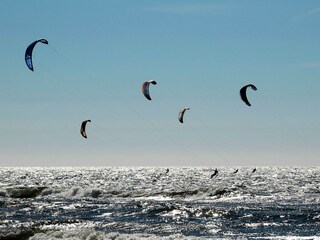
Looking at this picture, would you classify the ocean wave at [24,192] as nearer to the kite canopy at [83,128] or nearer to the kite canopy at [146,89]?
the kite canopy at [83,128]

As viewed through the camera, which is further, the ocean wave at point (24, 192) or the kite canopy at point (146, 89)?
the ocean wave at point (24, 192)

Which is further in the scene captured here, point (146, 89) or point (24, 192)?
point (24, 192)

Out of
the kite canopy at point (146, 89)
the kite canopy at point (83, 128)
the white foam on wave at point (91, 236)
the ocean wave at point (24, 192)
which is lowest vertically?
the white foam on wave at point (91, 236)

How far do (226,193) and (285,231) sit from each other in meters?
20.2

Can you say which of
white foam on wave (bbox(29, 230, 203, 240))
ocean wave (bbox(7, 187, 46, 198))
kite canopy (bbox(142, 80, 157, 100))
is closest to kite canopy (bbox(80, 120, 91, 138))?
kite canopy (bbox(142, 80, 157, 100))

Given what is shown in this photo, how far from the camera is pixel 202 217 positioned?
2700 cm

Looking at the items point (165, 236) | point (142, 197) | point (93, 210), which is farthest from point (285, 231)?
point (142, 197)

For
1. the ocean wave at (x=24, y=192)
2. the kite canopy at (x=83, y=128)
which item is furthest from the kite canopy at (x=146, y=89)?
the ocean wave at (x=24, y=192)

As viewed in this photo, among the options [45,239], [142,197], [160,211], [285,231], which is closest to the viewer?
[45,239]

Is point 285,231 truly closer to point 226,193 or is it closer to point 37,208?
point 37,208

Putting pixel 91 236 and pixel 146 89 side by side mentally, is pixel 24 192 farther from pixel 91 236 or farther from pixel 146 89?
pixel 91 236

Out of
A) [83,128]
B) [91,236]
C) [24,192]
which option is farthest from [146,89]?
[24,192]

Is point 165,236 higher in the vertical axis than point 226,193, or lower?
lower

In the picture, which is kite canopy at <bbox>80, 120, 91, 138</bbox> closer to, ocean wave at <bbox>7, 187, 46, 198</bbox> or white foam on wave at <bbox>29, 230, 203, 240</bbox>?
white foam on wave at <bbox>29, 230, 203, 240</bbox>
